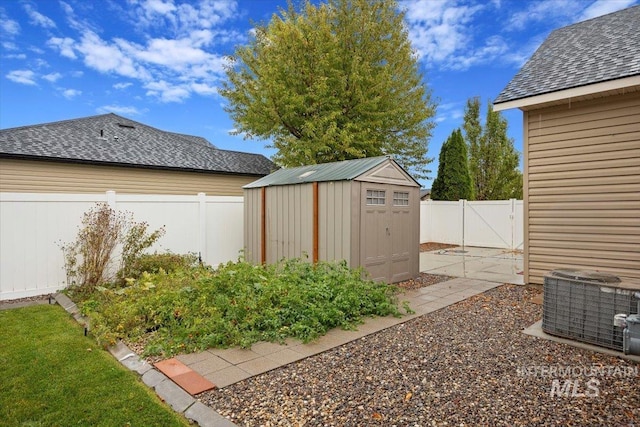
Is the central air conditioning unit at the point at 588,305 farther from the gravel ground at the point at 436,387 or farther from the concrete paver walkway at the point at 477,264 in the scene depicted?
the concrete paver walkway at the point at 477,264

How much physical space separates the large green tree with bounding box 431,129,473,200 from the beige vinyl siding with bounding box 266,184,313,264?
10.1 metres

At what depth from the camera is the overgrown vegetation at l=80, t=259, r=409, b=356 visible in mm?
3992

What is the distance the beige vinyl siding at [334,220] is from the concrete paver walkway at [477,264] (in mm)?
3171

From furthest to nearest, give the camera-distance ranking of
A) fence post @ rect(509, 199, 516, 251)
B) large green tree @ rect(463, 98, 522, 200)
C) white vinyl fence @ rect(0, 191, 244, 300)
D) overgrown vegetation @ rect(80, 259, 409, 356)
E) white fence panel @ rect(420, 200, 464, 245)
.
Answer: large green tree @ rect(463, 98, 522, 200) → white fence panel @ rect(420, 200, 464, 245) → fence post @ rect(509, 199, 516, 251) → white vinyl fence @ rect(0, 191, 244, 300) → overgrown vegetation @ rect(80, 259, 409, 356)

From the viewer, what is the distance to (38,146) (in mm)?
9758

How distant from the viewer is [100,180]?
1050 cm

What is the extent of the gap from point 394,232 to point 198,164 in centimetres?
810

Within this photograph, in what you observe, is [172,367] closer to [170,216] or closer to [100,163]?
[170,216]

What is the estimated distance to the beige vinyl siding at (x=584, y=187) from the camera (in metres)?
5.69

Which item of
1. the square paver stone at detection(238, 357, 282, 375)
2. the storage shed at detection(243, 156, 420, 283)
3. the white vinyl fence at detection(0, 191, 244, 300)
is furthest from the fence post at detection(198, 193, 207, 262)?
the square paver stone at detection(238, 357, 282, 375)

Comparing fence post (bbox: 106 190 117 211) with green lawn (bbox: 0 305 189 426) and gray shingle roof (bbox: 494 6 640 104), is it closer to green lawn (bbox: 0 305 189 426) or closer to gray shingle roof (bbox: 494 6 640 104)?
green lawn (bbox: 0 305 189 426)

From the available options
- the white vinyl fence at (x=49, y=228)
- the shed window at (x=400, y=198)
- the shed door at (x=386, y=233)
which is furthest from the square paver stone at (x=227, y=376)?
the white vinyl fence at (x=49, y=228)

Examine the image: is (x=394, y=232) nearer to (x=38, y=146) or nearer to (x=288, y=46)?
(x=288, y=46)

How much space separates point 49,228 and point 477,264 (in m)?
9.52
